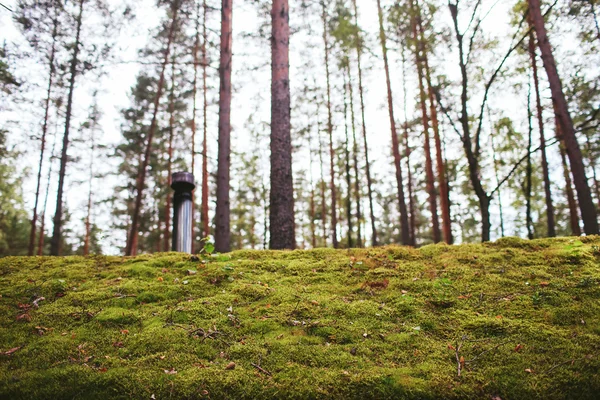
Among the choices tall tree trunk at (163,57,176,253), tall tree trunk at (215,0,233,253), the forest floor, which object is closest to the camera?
the forest floor

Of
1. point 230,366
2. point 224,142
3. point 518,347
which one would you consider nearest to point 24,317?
point 230,366

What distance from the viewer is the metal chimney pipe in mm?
5492

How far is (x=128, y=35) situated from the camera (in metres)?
8.47

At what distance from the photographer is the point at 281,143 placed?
6.27 metres

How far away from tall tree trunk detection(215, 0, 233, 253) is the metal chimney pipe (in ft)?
8.21

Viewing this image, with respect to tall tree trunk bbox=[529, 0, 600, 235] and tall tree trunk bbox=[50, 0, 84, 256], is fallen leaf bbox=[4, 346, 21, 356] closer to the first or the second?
tall tree trunk bbox=[529, 0, 600, 235]

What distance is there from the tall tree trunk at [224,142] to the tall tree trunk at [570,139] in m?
7.21

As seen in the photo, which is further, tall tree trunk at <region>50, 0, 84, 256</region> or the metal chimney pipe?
tall tree trunk at <region>50, 0, 84, 256</region>

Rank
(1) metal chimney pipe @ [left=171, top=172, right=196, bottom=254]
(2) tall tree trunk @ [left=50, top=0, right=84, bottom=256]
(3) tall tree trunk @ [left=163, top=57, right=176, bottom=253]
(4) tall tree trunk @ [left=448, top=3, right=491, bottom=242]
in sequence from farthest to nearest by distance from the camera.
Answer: (3) tall tree trunk @ [left=163, top=57, right=176, bottom=253] → (2) tall tree trunk @ [left=50, top=0, right=84, bottom=256] → (4) tall tree trunk @ [left=448, top=3, right=491, bottom=242] → (1) metal chimney pipe @ [left=171, top=172, right=196, bottom=254]

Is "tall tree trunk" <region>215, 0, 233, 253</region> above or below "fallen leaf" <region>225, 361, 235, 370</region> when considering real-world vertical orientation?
above

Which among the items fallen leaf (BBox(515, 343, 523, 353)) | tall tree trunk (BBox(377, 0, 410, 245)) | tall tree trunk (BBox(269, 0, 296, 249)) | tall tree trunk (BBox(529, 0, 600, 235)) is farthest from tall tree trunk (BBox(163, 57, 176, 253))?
fallen leaf (BBox(515, 343, 523, 353))

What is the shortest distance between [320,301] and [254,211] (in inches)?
847

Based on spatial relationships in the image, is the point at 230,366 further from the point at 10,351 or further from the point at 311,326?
the point at 10,351

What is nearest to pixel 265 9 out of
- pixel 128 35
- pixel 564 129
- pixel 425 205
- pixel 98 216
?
pixel 128 35
